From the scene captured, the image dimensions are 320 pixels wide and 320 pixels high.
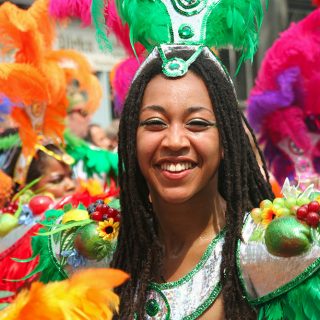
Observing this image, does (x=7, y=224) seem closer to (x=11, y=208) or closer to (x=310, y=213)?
(x=11, y=208)

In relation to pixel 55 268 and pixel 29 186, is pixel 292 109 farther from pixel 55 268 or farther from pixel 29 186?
pixel 55 268

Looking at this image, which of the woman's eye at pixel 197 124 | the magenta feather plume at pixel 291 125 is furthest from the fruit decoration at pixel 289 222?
the magenta feather plume at pixel 291 125

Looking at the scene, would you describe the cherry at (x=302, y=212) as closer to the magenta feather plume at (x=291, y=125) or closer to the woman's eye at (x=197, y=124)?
the woman's eye at (x=197, y=124)

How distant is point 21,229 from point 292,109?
80.6 inches

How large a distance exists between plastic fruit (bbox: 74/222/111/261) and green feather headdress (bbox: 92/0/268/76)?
624mm

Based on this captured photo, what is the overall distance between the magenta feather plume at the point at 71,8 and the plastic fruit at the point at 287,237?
148 centimetres

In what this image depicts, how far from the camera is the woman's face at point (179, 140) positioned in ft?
8.26

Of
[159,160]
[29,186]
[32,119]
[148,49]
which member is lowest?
[29,186]

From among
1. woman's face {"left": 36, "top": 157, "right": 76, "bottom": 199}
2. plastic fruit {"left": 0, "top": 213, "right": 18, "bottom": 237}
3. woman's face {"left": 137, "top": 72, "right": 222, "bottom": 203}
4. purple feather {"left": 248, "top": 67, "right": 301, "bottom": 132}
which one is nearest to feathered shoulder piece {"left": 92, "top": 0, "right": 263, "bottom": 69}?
woman's face {"left": 137, "top": 72, "right": 222, "bottom": 203}

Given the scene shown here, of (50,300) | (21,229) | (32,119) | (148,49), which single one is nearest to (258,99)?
(32,119)

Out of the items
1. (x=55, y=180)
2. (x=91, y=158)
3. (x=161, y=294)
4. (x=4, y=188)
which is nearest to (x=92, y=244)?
(x=161, y=294)

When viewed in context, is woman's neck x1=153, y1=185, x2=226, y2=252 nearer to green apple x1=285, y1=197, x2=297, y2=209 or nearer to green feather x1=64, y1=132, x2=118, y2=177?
green apple x1=285, y1=197, x2=297, y2=209

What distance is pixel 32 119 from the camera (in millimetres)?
5094

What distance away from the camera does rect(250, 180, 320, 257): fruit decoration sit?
7.74ft
